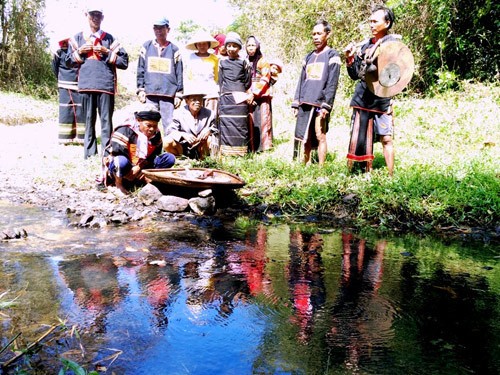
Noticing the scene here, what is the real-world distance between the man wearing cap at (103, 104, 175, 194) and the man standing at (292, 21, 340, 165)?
186cm

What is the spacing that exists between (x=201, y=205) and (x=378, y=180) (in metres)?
1.94

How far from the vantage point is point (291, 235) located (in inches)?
180

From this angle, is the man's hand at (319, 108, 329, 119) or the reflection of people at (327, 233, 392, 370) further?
the man's hand at (319, 108, 329, 119)

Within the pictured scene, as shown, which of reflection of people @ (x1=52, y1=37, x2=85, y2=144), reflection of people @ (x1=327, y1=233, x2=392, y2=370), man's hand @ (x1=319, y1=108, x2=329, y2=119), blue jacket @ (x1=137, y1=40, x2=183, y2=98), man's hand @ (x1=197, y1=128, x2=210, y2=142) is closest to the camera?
reflection of people @ (x1=327, y1=233, x2=392, y2=370)

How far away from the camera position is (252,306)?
2887mm

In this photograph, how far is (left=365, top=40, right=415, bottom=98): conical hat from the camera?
543 centimetres

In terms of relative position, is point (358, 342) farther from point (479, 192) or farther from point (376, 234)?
point (479, 192)

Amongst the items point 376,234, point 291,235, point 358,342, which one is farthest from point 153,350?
point 376,234

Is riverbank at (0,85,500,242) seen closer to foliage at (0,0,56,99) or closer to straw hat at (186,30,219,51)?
straw hat at (186,30,219,51)

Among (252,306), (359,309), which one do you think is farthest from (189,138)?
(359,309)

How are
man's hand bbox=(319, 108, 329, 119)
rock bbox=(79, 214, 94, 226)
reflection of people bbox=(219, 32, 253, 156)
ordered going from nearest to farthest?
1. rock bbox=(79, 214, 94, 226)
2. man's hand bbox=(319, 108, 329, 119)
3. reflection of people bbox=(219, 32, 253, 156)

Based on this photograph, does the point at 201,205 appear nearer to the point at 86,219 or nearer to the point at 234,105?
the point at 86,219

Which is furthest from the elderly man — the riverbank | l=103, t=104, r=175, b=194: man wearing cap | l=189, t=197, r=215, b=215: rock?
l=189, t=197, r=215, b=215: rock

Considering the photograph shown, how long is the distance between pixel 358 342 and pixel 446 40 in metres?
8.05
